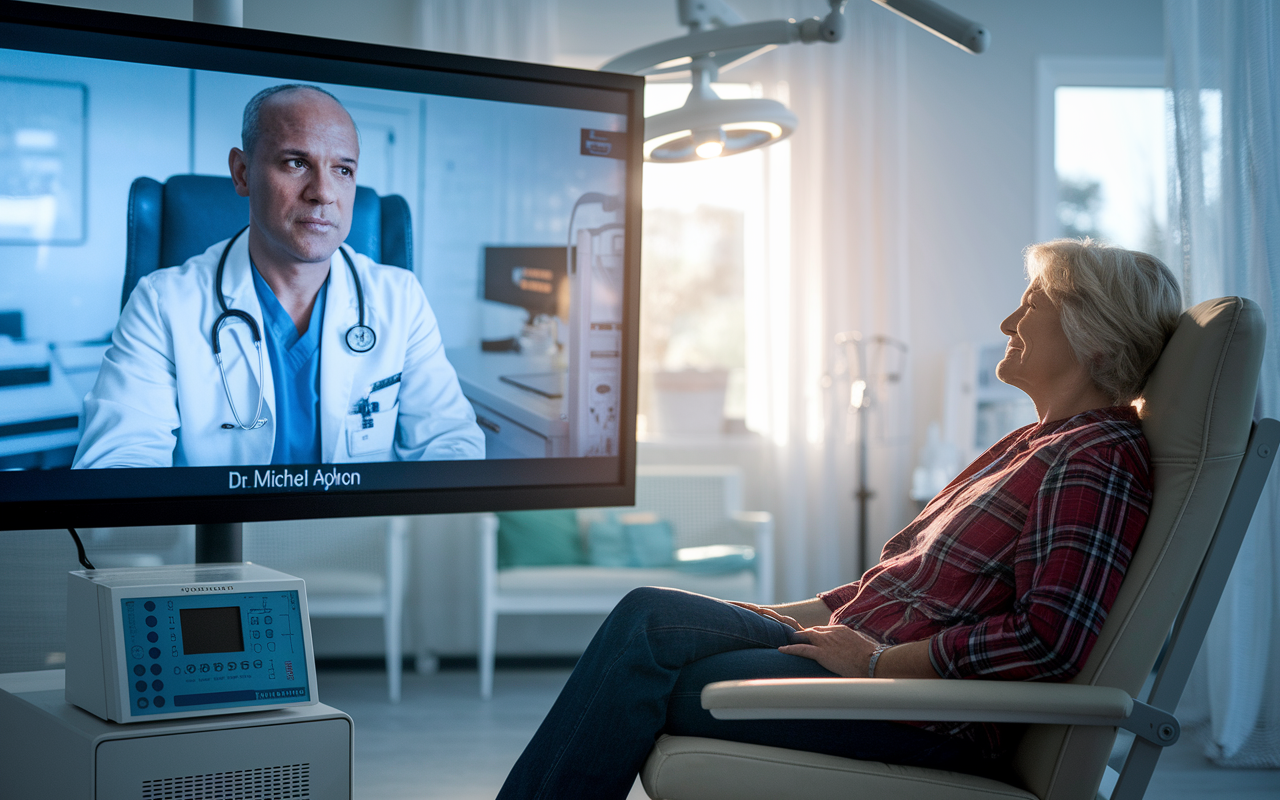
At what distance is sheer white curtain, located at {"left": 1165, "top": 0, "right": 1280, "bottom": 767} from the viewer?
226 centimetres

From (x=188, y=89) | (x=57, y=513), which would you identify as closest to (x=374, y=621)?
(x=57, y=513)

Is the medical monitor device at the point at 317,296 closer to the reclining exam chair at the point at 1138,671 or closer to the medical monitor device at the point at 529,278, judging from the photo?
the medical monitor device at the point at 529,278

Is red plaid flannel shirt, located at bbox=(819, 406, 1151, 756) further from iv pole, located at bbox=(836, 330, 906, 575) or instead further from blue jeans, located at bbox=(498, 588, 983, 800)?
iv pole, located at bbox=(836, 330, 906, 575)

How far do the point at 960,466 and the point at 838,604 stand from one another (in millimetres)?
2429

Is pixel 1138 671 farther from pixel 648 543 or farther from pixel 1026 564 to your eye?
pixel 648 543

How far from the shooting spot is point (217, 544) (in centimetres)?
160

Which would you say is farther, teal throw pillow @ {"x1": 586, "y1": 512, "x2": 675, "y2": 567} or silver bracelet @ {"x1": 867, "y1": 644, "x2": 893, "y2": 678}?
teal throw pillow @ {"x1": 586, "y1": 512, "x2": 675, "y2": 567}

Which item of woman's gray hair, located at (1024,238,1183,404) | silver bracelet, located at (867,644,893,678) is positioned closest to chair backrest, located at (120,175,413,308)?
silver bracelet, located at (867,644,893,678)

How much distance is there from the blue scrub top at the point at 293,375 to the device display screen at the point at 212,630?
0.94ft

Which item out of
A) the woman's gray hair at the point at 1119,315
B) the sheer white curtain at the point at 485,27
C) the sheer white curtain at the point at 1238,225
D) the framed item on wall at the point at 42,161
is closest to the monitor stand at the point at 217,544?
the framed item on wall at the point at 42,161

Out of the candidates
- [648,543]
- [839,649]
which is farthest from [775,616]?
[648,543]

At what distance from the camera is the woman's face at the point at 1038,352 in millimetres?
1488

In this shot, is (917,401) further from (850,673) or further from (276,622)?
(276,622)

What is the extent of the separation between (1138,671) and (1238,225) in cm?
157
